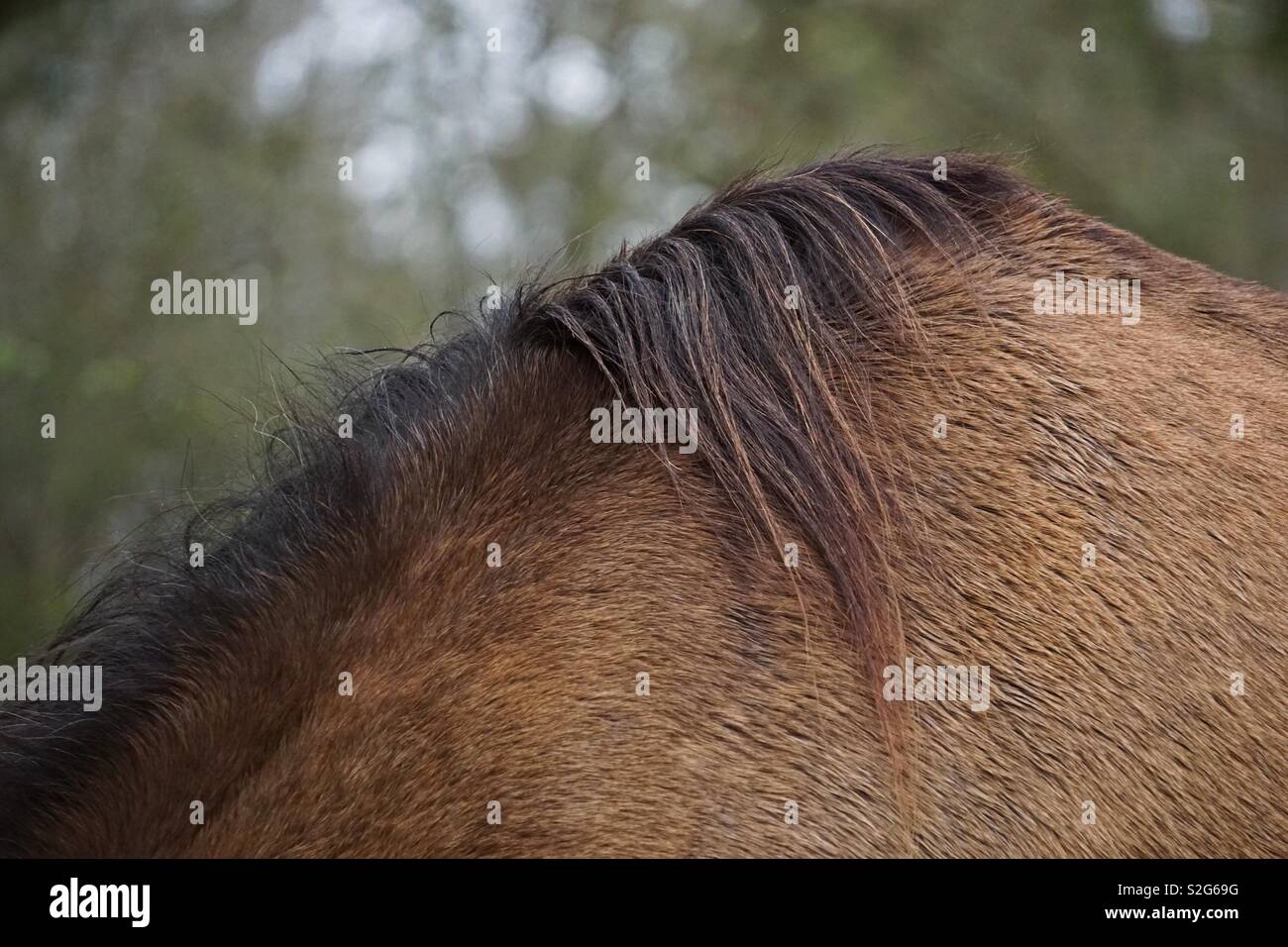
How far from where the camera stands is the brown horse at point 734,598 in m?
1.68

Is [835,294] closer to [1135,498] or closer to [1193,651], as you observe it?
[1135,498]

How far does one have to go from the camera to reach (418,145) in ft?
24.1
